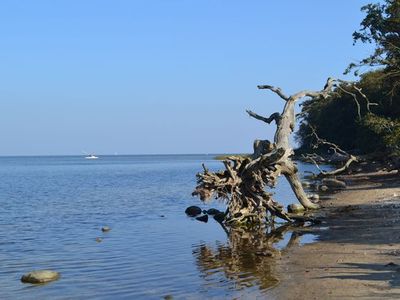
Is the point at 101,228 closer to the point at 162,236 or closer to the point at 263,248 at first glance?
the point at 162,236

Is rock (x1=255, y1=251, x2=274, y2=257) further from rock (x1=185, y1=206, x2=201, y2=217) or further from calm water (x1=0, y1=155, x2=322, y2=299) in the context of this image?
rock (x1=185, y1=206, x2=201, y2=217)

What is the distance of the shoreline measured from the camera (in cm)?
1066

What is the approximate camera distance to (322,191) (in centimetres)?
3847

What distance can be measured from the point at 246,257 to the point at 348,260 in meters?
3.23

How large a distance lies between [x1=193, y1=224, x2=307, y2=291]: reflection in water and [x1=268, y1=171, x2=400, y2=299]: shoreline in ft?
1.33

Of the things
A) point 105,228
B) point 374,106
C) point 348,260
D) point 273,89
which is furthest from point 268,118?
point 374,106

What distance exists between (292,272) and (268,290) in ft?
6.00

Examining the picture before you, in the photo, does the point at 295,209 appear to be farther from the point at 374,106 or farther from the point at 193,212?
the point at 374,106

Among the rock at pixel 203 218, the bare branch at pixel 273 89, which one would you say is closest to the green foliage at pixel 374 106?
the bare branch at pixel 273 89

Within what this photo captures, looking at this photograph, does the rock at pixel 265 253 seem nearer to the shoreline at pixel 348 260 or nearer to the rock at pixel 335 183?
the shoreline at pixel 348 260

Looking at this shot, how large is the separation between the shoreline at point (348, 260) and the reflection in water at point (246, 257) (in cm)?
41

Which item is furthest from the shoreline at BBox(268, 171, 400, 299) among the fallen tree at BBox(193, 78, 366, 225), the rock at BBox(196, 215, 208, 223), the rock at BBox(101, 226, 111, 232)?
the rock at BBox(101, 226, 111, 232)

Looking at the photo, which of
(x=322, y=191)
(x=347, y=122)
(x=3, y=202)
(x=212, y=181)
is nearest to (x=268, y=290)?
(x=212, y=181)

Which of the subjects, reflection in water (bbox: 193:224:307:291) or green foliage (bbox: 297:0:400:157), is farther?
green foliage (bbox: 297:0:400:157)
